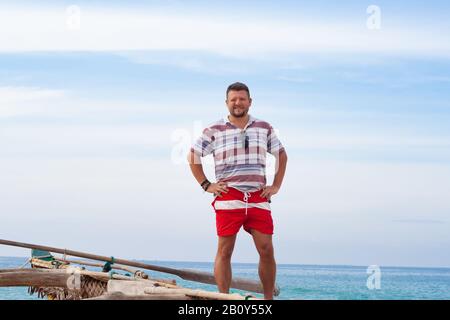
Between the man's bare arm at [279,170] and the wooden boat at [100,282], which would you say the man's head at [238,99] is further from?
the wooden boat at [100,282]

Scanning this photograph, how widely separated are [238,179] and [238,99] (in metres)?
0.74

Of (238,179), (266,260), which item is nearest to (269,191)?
(238,179)

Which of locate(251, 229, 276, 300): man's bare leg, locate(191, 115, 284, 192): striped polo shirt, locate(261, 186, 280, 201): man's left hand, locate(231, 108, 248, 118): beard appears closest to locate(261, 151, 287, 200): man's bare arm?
locate(261, 186, 280, 201): man's left hand

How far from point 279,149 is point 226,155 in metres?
0.60

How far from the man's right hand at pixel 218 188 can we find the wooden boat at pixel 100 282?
3.14 feet

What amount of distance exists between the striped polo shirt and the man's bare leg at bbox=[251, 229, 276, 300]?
464mm

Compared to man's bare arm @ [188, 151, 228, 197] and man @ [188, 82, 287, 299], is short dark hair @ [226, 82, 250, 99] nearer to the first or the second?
man @ [188, 82, 287, 299]

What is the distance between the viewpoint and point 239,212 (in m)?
6.51

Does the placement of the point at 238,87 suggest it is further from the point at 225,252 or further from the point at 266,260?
the point at 266,260

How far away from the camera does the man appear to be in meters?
6.51

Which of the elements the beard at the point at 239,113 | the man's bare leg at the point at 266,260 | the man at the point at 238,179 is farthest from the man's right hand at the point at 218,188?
the beard at the point at 239,113
